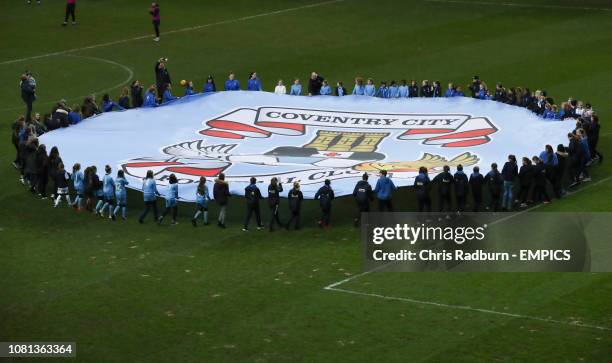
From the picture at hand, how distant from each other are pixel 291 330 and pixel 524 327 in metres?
4.92

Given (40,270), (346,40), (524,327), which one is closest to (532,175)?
(524,327)

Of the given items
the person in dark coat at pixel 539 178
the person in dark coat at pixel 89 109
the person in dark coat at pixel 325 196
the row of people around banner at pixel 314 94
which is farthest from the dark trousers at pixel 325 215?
the person in dark coat at pixel 89 109

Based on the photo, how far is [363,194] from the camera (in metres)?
33.6

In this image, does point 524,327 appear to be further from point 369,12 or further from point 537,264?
point 369,12

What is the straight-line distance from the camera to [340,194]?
112ft

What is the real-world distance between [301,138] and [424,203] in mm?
7255

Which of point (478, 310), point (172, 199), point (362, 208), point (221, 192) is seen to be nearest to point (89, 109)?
point (172, 199)

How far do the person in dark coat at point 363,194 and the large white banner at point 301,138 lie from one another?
47cm

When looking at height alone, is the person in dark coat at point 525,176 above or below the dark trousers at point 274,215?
above

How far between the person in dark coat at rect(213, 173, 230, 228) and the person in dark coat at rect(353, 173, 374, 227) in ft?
11.2

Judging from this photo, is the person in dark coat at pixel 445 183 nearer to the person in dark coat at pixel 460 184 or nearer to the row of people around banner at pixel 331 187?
the row of people around banner at pixel 331 187

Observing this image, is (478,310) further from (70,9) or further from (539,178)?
(70,9)

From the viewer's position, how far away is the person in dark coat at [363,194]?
3366 cm

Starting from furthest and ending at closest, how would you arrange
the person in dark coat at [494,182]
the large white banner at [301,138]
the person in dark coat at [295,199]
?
1. the large white banner at [301,138]
2. the person in dark coat at [494,182]
3. the person in dark coat at [295,199]
